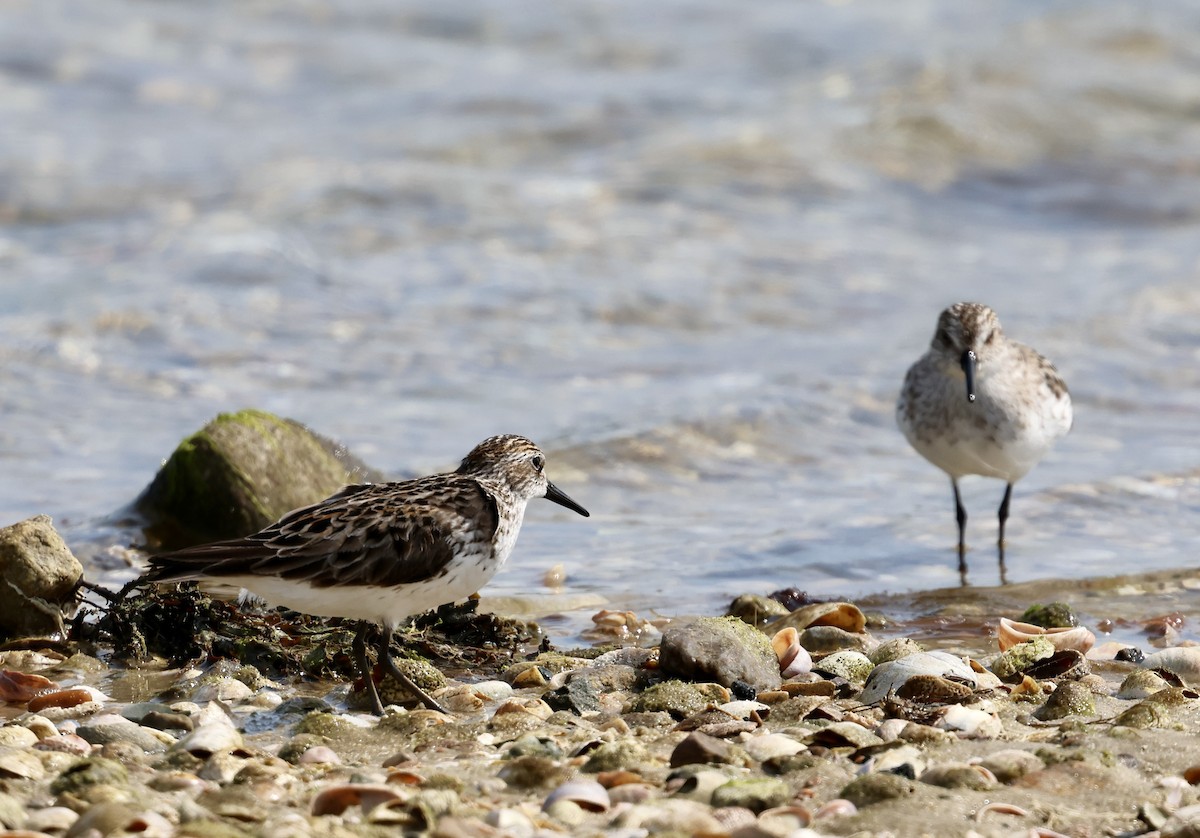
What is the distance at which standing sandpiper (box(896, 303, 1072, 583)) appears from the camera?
8.91m

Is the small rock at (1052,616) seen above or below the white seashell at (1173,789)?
below

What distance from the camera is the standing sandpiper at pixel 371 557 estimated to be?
5.59 m

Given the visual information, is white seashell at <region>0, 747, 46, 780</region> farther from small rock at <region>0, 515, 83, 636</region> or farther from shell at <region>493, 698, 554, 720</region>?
small rock at <region>0, 515, 83, 636</region>

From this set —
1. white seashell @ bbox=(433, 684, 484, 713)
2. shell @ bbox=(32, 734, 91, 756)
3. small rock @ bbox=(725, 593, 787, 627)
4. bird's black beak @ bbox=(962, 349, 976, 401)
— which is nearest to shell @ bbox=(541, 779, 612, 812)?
white seashell @ bbox=(433, 684, 484, 713)

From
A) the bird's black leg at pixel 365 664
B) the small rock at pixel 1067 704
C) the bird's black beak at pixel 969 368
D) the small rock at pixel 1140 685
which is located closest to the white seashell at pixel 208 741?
the bird's black leg at pixel 365 664

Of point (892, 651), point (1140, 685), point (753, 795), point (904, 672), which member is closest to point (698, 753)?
point (753, 795)

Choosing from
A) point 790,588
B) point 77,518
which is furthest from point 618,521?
point 77,518

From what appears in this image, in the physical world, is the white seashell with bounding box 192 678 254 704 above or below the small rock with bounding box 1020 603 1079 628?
above

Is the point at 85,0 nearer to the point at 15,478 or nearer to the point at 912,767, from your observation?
the point at 15,478

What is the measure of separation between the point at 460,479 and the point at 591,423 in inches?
194

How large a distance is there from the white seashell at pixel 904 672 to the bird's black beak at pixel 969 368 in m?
2.91

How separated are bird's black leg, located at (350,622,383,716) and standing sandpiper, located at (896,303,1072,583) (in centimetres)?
398

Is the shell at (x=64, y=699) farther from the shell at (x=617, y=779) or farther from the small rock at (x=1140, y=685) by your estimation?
the small rock at (x=1140, y=685)

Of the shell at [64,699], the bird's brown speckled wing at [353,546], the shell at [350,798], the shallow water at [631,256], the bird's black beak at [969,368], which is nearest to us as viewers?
the shell at [350,798]
